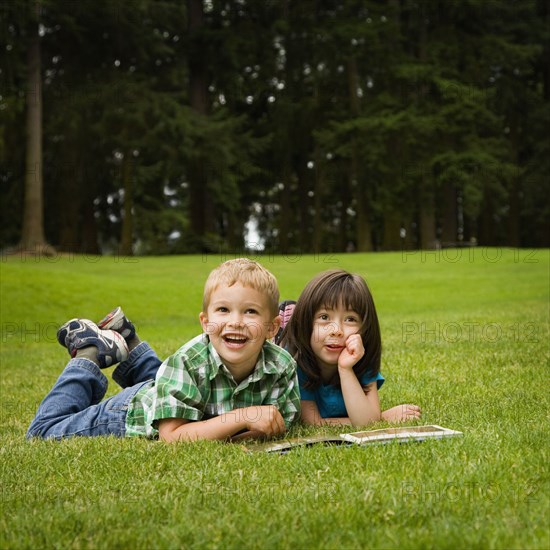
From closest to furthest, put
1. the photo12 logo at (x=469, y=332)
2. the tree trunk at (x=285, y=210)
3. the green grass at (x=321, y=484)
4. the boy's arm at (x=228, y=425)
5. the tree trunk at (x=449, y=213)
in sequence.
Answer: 1. the green grass at (x=321, y=484)
2. the boy's arm at (x=228, y=425)
3. the photo12 logo at (x=469, y=332)
4. the tree trunk at (x=449, y=213)
5. the tree trunk at (x=285, y=210)

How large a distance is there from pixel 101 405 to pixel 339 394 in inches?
58.5

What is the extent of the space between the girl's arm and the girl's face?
0.30 ft

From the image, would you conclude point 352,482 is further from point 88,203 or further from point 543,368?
point 88,203

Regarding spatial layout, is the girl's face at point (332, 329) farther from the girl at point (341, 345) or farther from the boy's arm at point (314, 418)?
the boy's arm at point (314, 418)

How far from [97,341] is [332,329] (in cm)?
167

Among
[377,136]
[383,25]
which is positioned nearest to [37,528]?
[377,136]

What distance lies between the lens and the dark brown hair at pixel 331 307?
4.44 m

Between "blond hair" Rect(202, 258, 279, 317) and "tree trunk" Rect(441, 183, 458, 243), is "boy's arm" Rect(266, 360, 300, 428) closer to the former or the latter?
"blond hair" Rect(202, 258, 279, 317)

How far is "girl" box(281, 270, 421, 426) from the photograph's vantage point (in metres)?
4.39

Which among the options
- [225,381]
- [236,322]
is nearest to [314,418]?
[225,381]

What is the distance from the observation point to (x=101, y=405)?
15.5 ft

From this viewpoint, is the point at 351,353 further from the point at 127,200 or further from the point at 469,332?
the point at 127,200

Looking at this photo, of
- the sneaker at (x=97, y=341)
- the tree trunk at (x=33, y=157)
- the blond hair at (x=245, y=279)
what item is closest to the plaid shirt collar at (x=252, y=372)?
the blond hair at (x=245, y=279)

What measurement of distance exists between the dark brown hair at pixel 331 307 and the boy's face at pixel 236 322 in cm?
48
